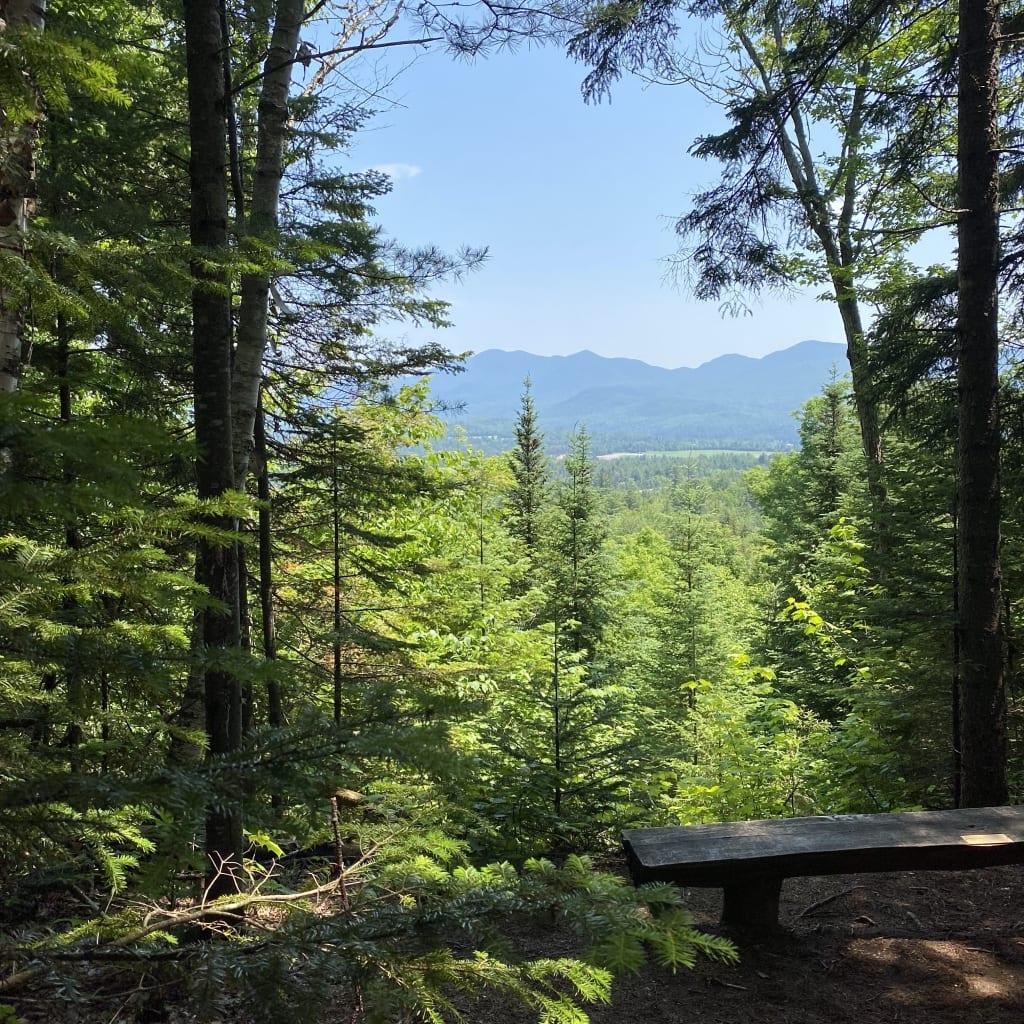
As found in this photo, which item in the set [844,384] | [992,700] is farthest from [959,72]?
[844,384]

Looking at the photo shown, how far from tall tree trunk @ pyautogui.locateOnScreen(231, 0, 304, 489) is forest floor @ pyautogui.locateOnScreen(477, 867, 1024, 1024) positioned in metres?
3.45

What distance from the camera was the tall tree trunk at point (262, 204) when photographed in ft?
14.3

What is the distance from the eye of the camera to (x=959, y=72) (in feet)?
15.5

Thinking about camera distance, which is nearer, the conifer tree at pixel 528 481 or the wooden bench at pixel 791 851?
the wooden bench at pixel 791 851

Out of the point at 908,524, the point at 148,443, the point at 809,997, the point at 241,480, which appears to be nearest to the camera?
the point at 148,443

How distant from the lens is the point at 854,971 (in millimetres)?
2959

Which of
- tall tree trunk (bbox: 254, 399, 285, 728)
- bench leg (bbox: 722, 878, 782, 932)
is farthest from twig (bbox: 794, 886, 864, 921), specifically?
tall tree trunk (bbox: 254, 399, 285, 728)

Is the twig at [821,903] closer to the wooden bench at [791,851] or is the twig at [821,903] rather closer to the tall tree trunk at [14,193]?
the wooden bench at [791,851]

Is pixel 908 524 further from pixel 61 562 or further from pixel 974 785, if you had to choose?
pixel 61 562

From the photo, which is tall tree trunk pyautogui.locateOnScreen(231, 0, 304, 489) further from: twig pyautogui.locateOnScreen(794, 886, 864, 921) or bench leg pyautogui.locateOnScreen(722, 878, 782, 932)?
twig pyautogui.locateOnScreen(794, 886, 864, 921)

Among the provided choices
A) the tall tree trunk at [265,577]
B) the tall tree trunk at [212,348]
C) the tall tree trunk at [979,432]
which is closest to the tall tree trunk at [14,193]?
the tall tree trunk at [212,348]

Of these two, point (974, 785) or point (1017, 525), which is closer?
point (974, 785)

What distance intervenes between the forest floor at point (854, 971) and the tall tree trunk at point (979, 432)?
115 centimetres

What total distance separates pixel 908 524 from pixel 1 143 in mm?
7527
